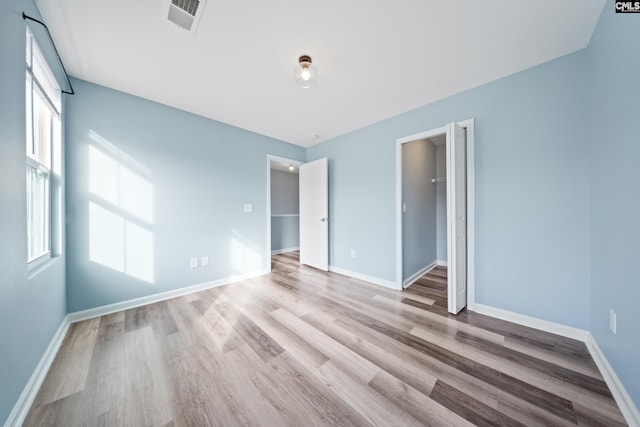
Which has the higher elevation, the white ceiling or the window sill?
the white ceiling

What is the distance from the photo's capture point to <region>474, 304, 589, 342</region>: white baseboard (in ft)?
5.71

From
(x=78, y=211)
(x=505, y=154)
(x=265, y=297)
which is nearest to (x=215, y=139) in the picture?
(x=78, y=211)

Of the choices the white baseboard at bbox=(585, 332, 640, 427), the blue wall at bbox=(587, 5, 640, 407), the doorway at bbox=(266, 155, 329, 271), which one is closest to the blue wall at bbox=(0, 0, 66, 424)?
the doorway at bbox=(266, 155, 329, 271)

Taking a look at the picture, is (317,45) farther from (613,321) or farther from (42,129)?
(613,321)

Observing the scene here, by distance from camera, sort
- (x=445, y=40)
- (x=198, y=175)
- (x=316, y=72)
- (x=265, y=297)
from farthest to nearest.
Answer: (x=198, y=175) → (x=265, y=297) → (x=316, y=72) → (x=445, y=40)

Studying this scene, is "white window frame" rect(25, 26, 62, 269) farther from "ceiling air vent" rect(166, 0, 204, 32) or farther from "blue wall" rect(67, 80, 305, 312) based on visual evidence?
"ceiling air vent" rect(166, 0, 204, 32)

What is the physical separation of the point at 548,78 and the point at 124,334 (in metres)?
4.53

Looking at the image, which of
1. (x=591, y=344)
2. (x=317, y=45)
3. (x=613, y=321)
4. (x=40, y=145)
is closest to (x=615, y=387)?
(x=613, y=321)

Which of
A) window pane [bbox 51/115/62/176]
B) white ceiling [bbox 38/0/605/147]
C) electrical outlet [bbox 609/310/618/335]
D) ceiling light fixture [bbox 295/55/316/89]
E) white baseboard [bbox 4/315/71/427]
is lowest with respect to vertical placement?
white baseboard [bbox 4/315/71/427]

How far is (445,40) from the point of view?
5.39ft

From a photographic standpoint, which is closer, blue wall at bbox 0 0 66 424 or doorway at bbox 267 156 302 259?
blue wall at bbox 0 0 66 424

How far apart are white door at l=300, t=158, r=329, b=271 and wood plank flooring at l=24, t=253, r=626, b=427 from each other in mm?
1619

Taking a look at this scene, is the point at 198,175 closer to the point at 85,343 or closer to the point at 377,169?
the point at 85,343

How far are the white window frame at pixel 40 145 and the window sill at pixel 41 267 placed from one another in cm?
2
